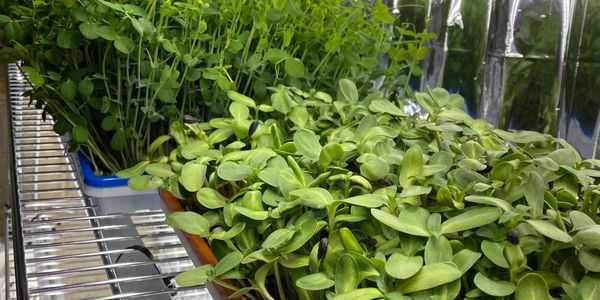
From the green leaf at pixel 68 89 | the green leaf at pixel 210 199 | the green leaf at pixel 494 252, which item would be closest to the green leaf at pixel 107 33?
the green leaf at pixel 68 89

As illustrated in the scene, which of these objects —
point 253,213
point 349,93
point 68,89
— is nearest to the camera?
point 253,213

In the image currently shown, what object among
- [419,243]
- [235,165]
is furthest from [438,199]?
[235,165]

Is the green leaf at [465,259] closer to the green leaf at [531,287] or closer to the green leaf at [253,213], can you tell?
the green leaf at [531,287]

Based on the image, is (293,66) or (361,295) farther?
(293,66)

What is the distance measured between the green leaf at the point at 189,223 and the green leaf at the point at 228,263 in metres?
0.04

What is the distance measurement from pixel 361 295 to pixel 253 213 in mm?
124

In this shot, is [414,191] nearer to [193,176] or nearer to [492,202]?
[492,202]

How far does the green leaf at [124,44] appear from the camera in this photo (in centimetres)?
80

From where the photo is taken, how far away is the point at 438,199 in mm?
470

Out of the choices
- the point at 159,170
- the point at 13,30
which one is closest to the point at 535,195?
the point at 159,170

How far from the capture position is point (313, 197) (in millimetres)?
459

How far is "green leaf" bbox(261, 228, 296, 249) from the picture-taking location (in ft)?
1.42

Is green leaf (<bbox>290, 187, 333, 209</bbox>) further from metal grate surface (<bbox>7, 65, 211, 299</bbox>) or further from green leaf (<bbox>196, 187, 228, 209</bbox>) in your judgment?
metal grate surface (<bbox>7, 65, 211, 299</bbox>)

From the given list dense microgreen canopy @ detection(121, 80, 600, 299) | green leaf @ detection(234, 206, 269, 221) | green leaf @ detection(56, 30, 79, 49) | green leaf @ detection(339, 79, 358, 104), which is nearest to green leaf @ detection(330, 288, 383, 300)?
dense microgreen canopy @ detection(121, 80, 600, 299)
